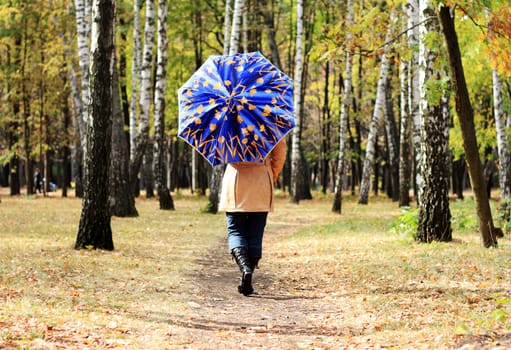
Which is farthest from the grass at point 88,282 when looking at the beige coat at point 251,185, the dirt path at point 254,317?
the beige coat at point 251,185

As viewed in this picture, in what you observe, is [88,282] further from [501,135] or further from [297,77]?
[297,77]

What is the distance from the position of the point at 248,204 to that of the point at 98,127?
4280mm

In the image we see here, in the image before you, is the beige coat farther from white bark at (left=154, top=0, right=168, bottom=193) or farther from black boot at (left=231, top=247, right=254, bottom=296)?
white bark at (left=154, top=0, right=168, bottom=193)

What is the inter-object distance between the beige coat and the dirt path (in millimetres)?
1149

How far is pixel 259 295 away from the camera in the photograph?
8.95 meters

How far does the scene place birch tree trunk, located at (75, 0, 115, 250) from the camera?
1173 cm

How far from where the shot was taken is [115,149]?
2002 centimetres

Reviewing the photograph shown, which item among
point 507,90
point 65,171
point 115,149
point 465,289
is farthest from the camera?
point 65,171

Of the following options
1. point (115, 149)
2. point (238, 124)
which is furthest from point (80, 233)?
point (115, 149)

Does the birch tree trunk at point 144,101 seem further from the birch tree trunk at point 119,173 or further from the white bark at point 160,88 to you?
the birch tree trunk at point 119,173

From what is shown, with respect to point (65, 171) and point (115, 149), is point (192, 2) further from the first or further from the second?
point (115, 149)

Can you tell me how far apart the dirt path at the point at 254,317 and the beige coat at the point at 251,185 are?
1.15 metres

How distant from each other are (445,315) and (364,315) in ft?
3.00

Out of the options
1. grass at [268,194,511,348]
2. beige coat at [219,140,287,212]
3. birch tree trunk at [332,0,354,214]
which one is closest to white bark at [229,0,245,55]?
birch tree trunk at [332,0,354,214]
